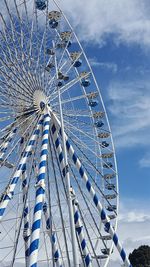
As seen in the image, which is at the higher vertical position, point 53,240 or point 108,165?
point 108,165

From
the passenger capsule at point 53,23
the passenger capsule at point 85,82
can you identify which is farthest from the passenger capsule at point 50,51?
the passenger capsule at point 85,82

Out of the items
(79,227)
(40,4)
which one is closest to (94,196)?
(79,227)

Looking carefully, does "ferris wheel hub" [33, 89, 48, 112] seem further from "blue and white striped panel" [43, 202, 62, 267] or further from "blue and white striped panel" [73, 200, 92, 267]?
"blue and white striped panel" [73, 200, 92, 267]

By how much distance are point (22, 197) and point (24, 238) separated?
8.70ft

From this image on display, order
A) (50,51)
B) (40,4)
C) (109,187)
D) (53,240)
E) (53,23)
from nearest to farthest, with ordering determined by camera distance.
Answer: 1. (53,240)
2. (40,4)
3. (50,51)
4. (53,23)
5. (109,187)

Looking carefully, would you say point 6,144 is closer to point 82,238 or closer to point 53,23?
point 82,238

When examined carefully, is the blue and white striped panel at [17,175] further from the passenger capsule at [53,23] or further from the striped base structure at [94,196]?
the passenger capsule at [53,23]

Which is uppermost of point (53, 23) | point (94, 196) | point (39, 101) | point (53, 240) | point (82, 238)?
point (53, 23)

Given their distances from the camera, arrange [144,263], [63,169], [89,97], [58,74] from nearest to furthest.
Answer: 1. [63,169]
2. [58,74]
3. [89,97]
4. [144,263]

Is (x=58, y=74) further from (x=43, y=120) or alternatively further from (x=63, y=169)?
(x=63, y=169)

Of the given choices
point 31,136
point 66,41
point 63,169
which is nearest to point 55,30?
point 66,41

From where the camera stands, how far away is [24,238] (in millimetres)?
22281

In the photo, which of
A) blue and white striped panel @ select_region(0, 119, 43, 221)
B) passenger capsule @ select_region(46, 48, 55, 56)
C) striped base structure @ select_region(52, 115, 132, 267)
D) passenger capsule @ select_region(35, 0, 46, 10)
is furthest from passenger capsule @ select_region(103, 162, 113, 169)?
passenger capsule @ select_region(35, 0, 46, 10)

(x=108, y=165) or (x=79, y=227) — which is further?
(x=108, y=165)
